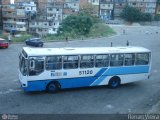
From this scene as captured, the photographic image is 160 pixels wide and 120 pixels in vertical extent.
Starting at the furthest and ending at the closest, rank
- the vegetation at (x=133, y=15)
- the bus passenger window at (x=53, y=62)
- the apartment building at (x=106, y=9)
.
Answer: the apartment building at (x=106, y=9) → the vegetation at (x=133, y=15) → the bus passenger window at (x=53, y=62)

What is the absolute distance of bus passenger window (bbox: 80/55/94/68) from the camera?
627 inches

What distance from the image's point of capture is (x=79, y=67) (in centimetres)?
1588

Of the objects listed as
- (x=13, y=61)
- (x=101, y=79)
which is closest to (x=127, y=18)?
(x=13, y=61)

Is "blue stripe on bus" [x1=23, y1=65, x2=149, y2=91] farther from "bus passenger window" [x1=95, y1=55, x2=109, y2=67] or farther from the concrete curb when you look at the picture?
the concrete curb

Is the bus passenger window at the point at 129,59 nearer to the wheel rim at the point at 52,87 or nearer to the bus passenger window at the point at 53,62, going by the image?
the bus passenger window at the point at 53,62

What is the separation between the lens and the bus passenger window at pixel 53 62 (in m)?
15.1

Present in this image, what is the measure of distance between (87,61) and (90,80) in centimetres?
111

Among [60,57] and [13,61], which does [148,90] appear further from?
[13,61]

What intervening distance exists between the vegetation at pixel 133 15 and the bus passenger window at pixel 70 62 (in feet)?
250

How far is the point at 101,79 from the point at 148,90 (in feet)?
9.54

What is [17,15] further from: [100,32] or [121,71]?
[121,71]

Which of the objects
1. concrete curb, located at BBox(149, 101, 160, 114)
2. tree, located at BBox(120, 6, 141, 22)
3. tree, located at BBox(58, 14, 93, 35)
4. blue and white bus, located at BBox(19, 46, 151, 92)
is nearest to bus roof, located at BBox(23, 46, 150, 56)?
blue and white bus, located at BBox(19, 46, 151, 92)

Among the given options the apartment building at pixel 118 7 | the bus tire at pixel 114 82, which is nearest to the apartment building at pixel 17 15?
the apartment building at pixel 118 7

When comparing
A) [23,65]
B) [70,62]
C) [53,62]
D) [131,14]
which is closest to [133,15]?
[131,14]
